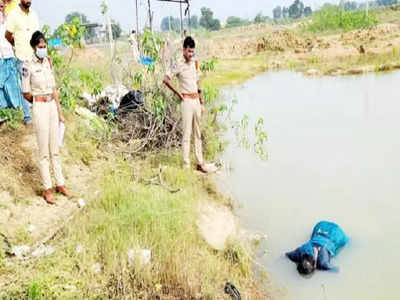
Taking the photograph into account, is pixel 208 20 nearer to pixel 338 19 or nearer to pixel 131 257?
pixel 338 19

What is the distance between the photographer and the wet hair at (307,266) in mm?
4047

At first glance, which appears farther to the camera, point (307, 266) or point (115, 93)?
point (115, 93)

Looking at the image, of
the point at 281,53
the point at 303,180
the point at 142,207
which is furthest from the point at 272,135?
the point at 281,53

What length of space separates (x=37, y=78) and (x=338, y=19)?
28838 mm

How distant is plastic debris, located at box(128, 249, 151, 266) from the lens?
348 cm

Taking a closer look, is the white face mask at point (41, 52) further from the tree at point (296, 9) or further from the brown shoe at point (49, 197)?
the tree at point (296, 9)

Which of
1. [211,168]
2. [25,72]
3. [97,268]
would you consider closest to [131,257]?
[97,268]

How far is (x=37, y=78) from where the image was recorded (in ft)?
13.3

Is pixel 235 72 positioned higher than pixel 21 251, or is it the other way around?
pixel 235 72

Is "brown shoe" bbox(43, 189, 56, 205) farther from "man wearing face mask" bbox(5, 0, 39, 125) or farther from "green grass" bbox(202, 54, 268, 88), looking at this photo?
"green grass" bbox(202, 54, 268, 88)

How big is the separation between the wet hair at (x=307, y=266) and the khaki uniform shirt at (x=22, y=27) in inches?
142

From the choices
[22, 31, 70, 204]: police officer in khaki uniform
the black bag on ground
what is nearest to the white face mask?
[22, 31, 70, 204]: police officer in khaki uniform

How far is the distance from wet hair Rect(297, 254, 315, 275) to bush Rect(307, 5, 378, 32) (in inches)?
1048

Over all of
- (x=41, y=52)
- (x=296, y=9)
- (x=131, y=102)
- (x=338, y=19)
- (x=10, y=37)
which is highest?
(x=296, y=9)
